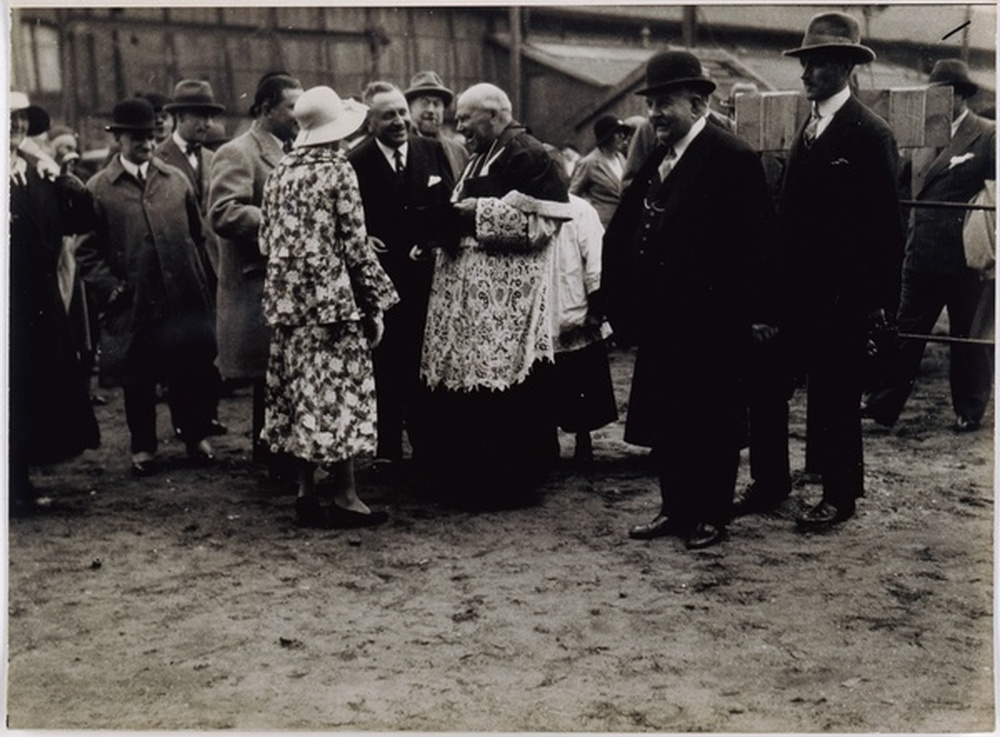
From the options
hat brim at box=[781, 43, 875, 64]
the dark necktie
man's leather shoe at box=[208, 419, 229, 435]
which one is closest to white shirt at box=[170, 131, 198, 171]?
man's leather shoe at box=[208, 419, 229, 435]

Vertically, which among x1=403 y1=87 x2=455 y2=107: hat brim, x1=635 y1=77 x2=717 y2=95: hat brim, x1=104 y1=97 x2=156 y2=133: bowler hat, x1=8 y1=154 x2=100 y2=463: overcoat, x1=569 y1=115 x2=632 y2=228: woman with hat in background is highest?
x1=403 y1=87 x2=455 y2=107: hat brim

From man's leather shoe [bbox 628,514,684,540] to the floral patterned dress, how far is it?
1.11 metres

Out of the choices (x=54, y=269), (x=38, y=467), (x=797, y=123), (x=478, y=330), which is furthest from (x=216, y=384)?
(x=797, y=123)

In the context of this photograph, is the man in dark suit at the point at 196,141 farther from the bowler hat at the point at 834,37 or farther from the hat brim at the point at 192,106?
the bowler hat at the point at 834,37

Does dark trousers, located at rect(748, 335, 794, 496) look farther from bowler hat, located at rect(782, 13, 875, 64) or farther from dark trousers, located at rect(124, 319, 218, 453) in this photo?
dark trousers, located at rect(124, 319, 218, 453)

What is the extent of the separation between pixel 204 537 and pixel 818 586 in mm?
2402

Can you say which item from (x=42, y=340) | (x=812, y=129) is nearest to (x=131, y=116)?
(x=42, y=340)

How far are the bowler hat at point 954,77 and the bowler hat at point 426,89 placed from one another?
299 cm

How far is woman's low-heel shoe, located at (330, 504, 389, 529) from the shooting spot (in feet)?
16.7

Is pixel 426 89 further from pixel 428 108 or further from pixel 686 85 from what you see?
pixel 686 85

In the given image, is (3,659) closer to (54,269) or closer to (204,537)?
(204,537)

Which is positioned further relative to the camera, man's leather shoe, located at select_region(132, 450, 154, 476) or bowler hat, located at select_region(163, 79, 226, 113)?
bowler hat, located at select_region(163, 79, 226, 113)

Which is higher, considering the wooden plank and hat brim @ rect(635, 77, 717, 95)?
hat brim @ rect(635, 77, 717, 95)

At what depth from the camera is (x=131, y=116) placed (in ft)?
19.2
